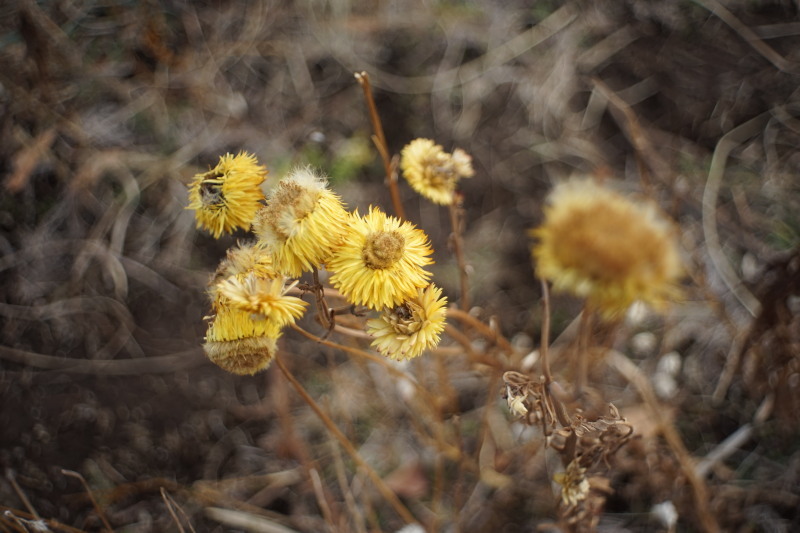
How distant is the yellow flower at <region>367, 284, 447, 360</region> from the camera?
3.66 ft

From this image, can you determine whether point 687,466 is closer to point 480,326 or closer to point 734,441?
point 734,441

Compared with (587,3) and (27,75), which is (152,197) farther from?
(587,3)

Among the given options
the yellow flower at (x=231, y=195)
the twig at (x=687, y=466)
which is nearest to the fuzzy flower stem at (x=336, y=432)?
the yellow flower at (x=231, y=195)

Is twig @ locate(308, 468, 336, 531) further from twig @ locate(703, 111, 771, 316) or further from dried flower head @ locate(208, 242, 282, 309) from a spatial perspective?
twig @ locate(703, 111, 771, 316)

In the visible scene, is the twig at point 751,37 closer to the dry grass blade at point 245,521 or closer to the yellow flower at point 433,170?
the yellow flower at point 433,170

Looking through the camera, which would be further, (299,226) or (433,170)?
(433,170)

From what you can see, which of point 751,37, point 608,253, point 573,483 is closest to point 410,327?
point 608,253

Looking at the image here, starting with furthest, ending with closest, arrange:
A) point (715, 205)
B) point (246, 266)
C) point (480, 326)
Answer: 1. point (715, 205)
2. point (480, 326)
3. point (246, 266)

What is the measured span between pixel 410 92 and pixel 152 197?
1.41 meters

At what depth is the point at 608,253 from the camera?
84cm

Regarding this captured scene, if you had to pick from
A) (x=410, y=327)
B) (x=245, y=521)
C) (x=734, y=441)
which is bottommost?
(x=245, y=521)

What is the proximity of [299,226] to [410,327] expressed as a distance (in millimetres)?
319

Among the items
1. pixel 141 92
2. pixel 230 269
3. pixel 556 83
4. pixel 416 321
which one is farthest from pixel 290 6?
pixel 416 321

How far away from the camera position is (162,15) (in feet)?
8.85
